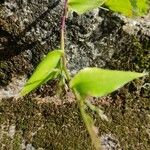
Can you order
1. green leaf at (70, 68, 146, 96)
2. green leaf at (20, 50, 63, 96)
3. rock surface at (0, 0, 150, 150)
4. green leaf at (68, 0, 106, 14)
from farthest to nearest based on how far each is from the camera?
rock surface at (0, 0, 150, 150)
green leaf at (68, 0, 106, 14)
green leaf at (20, 50, 63, 96)
green leaf at (70, 68, 146, 96)

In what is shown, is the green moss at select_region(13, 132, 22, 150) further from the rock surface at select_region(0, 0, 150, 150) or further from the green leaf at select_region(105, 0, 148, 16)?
the green leaf at select_region(105, 0, 148, 16)

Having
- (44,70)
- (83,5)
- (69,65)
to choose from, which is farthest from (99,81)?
(69,65)

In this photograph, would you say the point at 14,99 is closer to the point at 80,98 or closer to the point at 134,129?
the point at 134,129

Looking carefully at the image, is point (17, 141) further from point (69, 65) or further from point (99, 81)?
point (99, 81)

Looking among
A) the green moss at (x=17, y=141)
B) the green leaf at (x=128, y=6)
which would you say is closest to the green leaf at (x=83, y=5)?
the green leaf at (x=128, y=6)

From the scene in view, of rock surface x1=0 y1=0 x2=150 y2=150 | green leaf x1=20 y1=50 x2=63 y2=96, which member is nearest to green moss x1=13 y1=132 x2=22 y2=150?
rock surface x1=0 y1=0 x2=150 y2=150

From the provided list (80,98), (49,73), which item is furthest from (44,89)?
(80,98)
